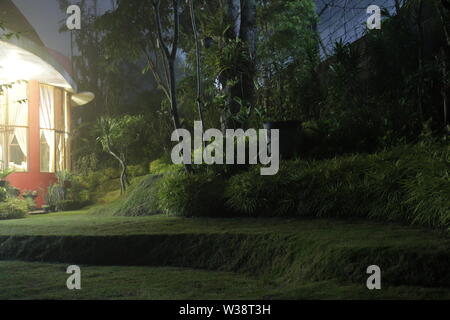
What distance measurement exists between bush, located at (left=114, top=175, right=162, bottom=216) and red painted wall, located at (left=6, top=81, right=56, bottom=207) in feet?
17.4

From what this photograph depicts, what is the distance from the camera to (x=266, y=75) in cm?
1062

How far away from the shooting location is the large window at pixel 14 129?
40.2 ft

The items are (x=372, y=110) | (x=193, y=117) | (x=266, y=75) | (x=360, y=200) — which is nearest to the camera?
(x=360, y=200)

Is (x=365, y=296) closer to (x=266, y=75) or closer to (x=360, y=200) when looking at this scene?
(x=360, y=200)

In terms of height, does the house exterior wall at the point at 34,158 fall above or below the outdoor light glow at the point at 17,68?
below

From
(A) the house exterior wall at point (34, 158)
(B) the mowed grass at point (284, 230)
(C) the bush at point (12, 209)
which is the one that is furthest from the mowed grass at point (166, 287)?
(A) the house exterior wall at point (34, 158)

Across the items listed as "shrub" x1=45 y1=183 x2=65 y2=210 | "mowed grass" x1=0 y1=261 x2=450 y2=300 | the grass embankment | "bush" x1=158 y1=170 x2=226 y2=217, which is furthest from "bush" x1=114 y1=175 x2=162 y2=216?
"shrub" x1=45 y1=183 x2=65 y2=210

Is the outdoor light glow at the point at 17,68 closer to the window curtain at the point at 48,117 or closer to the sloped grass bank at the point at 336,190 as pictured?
the window curtain at the point at 48,117

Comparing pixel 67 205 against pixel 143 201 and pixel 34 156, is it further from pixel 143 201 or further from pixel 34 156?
pixel 143 201

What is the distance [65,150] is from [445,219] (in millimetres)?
12398

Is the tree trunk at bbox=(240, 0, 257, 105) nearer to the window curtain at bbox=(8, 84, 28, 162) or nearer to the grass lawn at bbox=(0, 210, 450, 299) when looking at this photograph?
the grass lawn at bbox=(0, 210, 450, 299)

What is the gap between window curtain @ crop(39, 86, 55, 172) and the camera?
12.9 meters

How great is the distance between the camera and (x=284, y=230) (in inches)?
170
